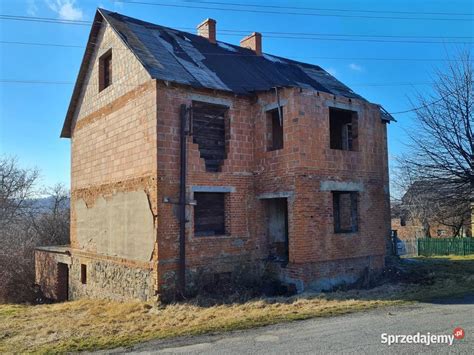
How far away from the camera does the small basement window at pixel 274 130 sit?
13562 mm

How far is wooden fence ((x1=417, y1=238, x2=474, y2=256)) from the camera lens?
2694 cm

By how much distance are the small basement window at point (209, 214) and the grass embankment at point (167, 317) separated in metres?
2.73

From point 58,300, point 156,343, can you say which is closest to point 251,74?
point 156,343

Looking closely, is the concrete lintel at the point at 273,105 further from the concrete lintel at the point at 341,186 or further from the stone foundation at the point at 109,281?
the stone foundation at the point at 109,281

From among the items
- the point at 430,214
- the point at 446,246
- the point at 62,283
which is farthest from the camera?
the point at 430,214

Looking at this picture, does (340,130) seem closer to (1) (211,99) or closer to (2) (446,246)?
(1) (211,99)

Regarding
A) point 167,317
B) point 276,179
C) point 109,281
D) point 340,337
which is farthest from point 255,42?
point 340,337

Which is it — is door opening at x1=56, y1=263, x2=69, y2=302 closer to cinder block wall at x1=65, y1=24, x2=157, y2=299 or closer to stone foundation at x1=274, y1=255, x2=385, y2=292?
cinder block wall at x1=65, y1=24, x2=157, y2=299

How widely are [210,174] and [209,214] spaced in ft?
4.35

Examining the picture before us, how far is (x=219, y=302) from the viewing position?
1106cm

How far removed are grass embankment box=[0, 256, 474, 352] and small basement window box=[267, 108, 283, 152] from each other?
516 centimetres

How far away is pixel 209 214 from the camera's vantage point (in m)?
13.1

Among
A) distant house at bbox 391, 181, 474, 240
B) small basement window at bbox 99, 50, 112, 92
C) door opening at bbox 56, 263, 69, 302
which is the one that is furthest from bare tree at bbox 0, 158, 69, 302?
distant house at bbox 391, 181, 474, 240

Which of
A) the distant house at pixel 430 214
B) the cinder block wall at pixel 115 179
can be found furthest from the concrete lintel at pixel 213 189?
the distant house at pixel 430 214
